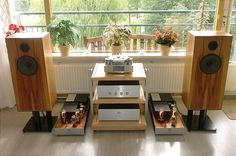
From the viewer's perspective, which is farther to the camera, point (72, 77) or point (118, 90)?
point (72, 77)

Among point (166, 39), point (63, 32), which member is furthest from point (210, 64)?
point (63, 32)

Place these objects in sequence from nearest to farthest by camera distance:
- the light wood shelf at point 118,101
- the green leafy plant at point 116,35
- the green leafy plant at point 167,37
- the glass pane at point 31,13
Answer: the light wood shelf at point 118,101
the green leafy plant at point 116,35
the green leafy plant at point 167,37
the glass pane at point 31,13

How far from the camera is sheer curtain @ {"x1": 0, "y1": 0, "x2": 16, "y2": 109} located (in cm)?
267

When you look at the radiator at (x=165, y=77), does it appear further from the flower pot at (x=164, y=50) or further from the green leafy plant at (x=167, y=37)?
the green leafy plant at (x=167, y=37)

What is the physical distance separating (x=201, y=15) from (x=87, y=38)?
4.34 ft

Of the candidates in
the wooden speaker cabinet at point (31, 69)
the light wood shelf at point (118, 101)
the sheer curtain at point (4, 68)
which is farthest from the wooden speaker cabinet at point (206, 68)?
the sheer curtain at point (4, 68)

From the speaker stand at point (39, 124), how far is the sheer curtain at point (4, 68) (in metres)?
0.51

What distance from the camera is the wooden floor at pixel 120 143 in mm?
2113

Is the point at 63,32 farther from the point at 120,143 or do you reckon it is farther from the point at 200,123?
the point at 200,123

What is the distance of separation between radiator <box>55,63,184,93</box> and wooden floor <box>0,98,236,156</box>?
60 centimetres

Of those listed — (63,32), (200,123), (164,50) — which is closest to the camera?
(200,123)

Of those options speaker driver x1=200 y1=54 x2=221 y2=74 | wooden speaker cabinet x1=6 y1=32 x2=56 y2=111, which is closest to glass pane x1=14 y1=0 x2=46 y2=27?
wooden speaker cabinet x1=6 y1=32 x2=56 y2=111

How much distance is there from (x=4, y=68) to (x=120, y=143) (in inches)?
59.0

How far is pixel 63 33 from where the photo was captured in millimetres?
2697
